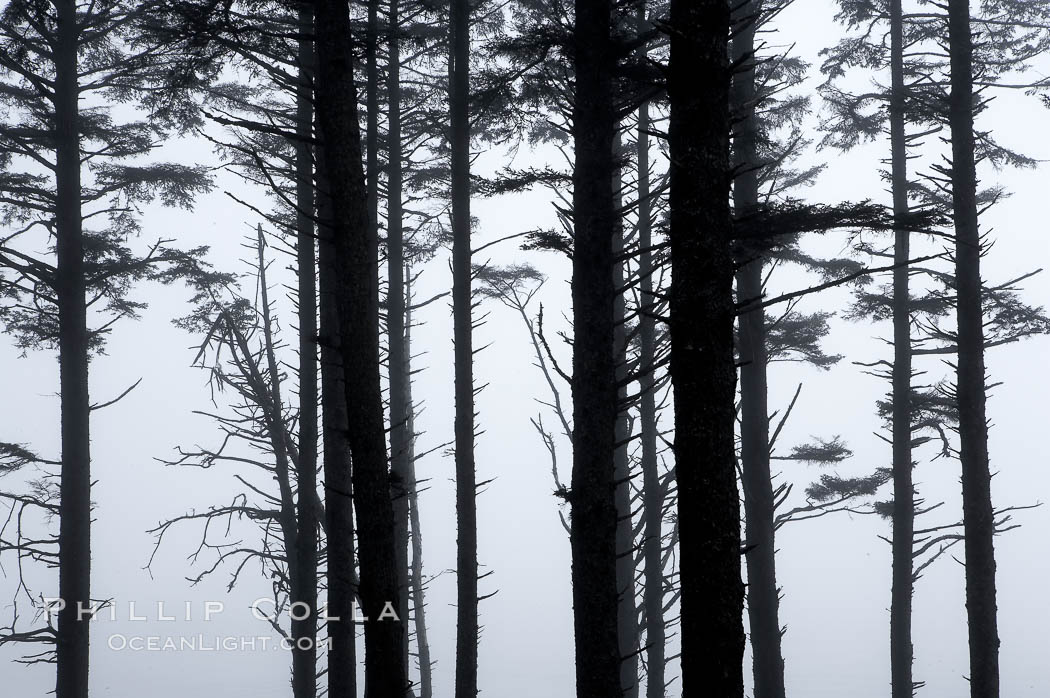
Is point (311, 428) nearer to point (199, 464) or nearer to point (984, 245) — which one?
point (199, 464)

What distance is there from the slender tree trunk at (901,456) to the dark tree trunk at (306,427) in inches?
417

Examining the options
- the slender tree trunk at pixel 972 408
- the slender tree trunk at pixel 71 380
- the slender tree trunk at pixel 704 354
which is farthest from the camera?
the slender tree trunk at pixel 71 380

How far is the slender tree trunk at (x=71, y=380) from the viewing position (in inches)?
483

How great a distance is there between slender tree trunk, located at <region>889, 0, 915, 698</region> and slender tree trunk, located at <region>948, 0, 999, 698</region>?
14.6 feet

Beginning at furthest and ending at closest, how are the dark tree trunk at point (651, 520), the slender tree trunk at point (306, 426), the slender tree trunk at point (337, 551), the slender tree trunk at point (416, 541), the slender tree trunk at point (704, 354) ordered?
the slender tree trunk at point (416, 541)
the dark tree trunk at point (651, 520)
the slender tree trunk at point (306, 426)
the slender tree trunk at point (337, 551)
the slender tree trunk at point (704, 354)

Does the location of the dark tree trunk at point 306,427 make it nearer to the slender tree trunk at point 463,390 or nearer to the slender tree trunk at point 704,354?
the slender tree trunk at point 463,390

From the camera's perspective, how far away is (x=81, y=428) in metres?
12.5

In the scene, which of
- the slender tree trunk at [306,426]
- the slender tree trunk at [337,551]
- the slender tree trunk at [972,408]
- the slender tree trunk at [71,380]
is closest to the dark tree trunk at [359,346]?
the slender tree trunk at [337,551]

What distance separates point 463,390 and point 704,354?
22.1ft

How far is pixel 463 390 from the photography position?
11844 mm

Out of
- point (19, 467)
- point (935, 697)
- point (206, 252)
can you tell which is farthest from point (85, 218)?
point (935, 697)

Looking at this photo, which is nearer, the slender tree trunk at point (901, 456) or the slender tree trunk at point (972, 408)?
the slender tree trunk at point (972, 408)

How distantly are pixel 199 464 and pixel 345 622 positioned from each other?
7.48 metres

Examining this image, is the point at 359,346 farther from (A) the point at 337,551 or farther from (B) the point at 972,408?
(B) the point at 972,408
